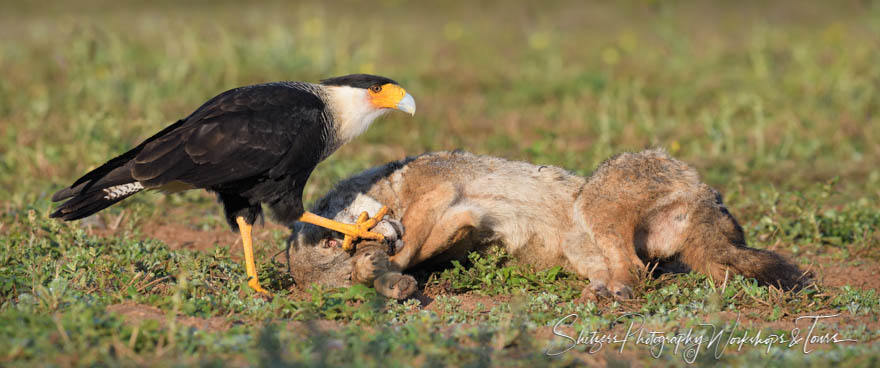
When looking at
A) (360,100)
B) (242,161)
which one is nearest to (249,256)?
(242,161)

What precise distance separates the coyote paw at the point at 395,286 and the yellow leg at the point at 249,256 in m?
0.66

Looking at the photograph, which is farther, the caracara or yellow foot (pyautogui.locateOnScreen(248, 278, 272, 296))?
yellow foot (pyautogui.locateOnScreen(248, 278, 272, 296))

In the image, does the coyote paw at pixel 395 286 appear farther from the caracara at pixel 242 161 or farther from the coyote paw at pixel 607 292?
the coyote paw at pixel 607 292

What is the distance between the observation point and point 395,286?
14.3 feet

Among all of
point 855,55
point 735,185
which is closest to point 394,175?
point 735,185

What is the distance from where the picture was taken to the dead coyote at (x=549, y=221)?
187 inches

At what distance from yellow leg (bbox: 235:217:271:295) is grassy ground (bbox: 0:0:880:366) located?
11 cm

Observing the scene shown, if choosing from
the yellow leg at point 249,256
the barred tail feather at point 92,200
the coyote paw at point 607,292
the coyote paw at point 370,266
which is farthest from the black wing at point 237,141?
the coyote paw at point 607,292

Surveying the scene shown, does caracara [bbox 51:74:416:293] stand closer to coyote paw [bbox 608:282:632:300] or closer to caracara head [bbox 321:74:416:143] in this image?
caracara head [bbox 321:74:416:143]

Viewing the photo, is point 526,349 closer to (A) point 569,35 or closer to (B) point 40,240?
(B) point 40,240

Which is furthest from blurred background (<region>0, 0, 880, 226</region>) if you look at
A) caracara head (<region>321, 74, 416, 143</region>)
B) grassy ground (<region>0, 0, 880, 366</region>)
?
caracara head (<region>321, 74, 416, 143</region>)

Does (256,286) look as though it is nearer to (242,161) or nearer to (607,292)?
(242,161)

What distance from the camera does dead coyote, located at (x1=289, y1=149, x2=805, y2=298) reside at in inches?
187

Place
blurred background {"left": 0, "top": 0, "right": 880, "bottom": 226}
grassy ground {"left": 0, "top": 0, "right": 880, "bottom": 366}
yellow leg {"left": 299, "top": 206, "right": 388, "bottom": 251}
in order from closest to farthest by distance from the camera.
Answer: grassy ground {"left": 0, "top": 0, "right": 880, "bottom": 366} → yellow leg {"left": 299, "top": 206, "right": 388, "bottom": 251} → blurred background {"left": 0, "top": 0, "right": 880, "bottom": 226}
